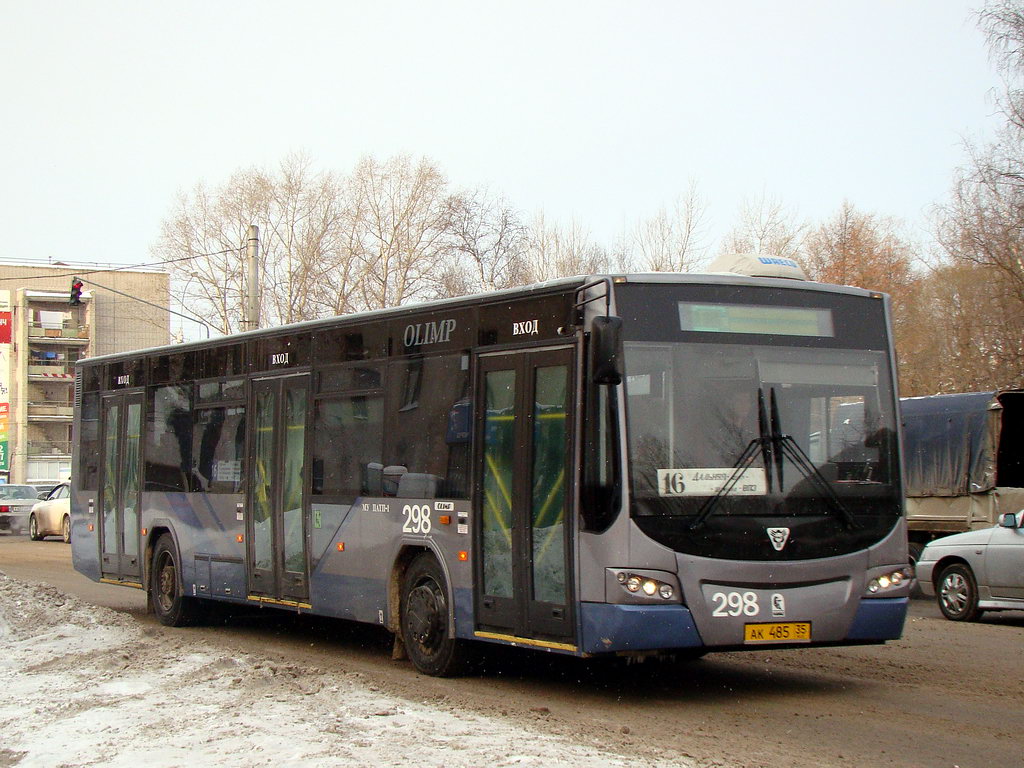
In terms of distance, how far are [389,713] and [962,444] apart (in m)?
13.2

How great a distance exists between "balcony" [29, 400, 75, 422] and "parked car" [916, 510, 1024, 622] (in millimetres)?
81143

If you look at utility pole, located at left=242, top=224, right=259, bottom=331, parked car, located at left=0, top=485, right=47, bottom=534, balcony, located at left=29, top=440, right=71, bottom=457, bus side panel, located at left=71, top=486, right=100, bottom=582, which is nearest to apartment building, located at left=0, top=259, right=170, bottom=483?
balcony, located at left=29, top=440, right=71, bottom=457

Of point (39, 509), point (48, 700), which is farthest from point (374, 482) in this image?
point (39, 509)

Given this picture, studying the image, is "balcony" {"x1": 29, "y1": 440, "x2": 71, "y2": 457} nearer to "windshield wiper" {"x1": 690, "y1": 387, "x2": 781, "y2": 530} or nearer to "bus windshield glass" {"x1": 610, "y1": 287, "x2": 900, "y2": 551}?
"bus windshield glass" {"x1": 610, "y1": 287, "x2": 900, "y2": 551}

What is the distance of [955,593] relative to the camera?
599 inches

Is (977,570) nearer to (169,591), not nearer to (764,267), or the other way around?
(764,267)

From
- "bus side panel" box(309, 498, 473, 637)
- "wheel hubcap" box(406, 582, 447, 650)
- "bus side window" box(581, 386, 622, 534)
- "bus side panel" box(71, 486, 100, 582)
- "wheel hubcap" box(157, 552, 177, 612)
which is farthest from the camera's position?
"bus side panel" box(71, 486, 100, 582)

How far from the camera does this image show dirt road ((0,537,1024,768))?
731 cm

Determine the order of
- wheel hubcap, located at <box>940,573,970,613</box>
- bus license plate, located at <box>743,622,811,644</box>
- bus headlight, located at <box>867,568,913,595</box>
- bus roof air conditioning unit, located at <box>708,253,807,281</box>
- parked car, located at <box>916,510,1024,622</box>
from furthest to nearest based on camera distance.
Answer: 1. wheel hubcap, located at <box>940,573,970,613</box>
2. parked car, located at <box>916,510,1024,622</box>
3. bus roof air conditioning unit, located at <box>708,253,807,281</box>
4. bus headlight, located at <box>867,568,913,595</box>
5. bus license plate, located at <box>743,622,811,644</box>

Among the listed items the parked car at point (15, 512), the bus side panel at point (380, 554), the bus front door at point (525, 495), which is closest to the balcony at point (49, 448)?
the parked car at point (15, 512)

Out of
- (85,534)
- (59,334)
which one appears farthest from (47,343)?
(85,534)

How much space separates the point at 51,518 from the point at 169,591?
81.3ft

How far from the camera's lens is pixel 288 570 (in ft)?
41.7

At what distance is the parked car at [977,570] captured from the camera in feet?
47.0
